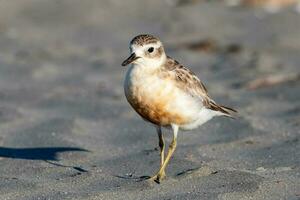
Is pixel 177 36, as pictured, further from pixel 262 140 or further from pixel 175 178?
pixel 175 178

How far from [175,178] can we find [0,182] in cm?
144

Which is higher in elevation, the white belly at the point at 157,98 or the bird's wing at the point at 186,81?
the bird's wing at the point at 186,81

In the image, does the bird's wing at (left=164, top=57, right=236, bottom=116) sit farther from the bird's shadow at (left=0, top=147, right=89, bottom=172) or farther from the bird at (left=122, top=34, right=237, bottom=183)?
the bird's shadow at (left=0, top=147, right=89, bottom=172)

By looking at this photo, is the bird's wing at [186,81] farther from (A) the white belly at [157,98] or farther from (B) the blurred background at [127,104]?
(B) the blurred background at [127,104]

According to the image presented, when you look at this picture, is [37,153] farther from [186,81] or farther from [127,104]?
[127,104]

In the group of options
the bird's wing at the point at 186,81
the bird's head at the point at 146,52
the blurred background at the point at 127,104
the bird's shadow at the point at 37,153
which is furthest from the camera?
the bird's shadow at the point at 37,153

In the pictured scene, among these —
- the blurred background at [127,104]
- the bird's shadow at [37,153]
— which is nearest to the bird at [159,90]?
the blurred background at [127,104]

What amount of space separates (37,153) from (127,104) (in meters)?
2.74

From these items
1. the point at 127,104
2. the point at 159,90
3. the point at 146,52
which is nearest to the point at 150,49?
the point at 146,52

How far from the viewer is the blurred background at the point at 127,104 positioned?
651cm

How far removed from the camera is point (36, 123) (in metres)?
9.16

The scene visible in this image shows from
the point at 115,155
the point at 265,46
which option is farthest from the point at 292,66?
the point at 115,155

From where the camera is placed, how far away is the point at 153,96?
6.77 metres

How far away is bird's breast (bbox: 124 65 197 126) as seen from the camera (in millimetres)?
6746
